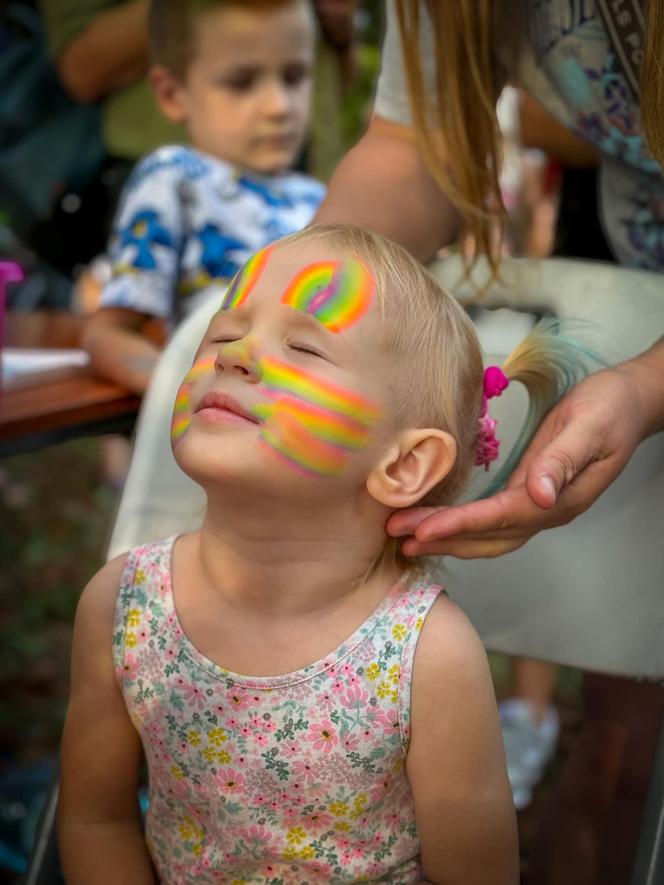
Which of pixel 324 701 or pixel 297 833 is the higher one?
pixel 324 701

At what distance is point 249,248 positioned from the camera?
247cm

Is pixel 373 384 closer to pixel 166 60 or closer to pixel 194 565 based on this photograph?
pixel 194 565

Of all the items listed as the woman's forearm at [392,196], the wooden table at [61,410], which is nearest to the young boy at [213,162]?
the wooden table at [61,410]

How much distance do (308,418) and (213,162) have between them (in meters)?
1.58

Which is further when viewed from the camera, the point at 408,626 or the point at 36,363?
the point at 36,363

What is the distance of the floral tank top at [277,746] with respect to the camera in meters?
1.12

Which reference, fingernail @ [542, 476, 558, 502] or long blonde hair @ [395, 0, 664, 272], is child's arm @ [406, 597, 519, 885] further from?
long blonde hair @ [395, 0, 664, 272]

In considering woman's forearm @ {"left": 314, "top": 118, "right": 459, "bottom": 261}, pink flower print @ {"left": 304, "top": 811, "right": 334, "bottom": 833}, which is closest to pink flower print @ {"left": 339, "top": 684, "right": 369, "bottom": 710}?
pink flower print @ {"left": 304, "top": 811, "right": 334, "bottom": 833}

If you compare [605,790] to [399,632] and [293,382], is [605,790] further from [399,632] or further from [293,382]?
[293,382]

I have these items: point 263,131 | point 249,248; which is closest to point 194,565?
point 249,248

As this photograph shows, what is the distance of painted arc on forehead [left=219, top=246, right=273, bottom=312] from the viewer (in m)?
1.14

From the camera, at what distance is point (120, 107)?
10.4 feet

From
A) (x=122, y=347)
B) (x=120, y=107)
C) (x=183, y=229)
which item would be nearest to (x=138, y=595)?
(x=122, y=347)

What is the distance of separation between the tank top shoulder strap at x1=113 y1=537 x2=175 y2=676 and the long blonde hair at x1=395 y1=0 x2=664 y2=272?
508 millimetres
